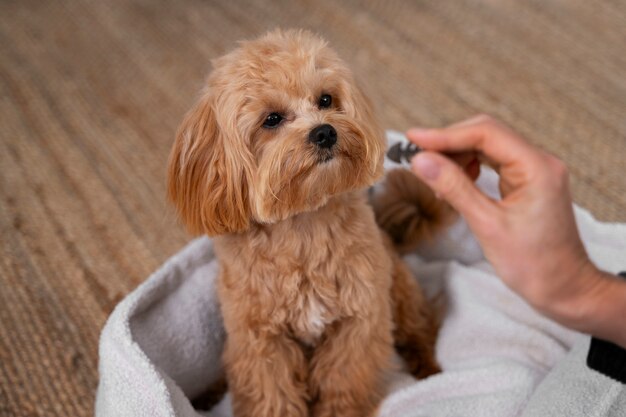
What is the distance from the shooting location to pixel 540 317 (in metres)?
1.22

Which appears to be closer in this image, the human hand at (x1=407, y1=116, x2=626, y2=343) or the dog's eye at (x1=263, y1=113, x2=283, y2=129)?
the human hand at (x1=407, y1=116, x2=626, y2=343)

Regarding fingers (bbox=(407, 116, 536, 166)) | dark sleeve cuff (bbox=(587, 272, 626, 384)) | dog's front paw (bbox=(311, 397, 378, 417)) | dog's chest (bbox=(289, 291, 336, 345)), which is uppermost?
fingers (bbox=(407, 116, 536, 166))

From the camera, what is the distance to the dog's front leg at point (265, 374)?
102 centimetres

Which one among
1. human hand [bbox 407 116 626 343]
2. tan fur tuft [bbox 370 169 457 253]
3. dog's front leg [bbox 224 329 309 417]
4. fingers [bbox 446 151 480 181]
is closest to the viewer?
human hand [bbox 407 116 626 343]

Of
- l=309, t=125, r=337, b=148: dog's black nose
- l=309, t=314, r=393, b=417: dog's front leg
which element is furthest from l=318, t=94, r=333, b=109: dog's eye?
l=309, t=314, r=393, b=417: dog's front leg

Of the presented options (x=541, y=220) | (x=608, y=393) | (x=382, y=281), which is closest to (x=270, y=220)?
(x=382, y=281)

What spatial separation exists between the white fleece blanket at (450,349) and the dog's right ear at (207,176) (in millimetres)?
253

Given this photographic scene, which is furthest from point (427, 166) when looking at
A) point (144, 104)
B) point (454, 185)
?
point (144, 104)

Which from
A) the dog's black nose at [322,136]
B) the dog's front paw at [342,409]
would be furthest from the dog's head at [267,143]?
the dog's front paw at [342,409]

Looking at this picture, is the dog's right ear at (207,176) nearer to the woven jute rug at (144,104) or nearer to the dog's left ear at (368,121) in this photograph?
the dog's left ear at (368,121)

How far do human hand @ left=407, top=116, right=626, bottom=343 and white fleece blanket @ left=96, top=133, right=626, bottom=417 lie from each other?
12.0 inches

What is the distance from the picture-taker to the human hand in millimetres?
677

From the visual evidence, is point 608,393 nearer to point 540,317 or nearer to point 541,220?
point 540,317

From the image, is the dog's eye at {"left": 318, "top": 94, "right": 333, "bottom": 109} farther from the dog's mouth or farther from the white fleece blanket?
the white fleece blanket
